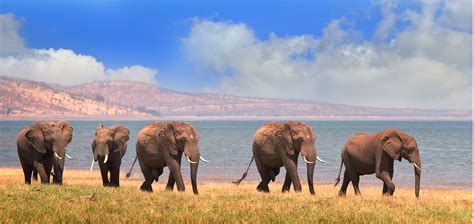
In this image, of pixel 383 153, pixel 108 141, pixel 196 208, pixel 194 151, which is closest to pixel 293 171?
pixel 383 153

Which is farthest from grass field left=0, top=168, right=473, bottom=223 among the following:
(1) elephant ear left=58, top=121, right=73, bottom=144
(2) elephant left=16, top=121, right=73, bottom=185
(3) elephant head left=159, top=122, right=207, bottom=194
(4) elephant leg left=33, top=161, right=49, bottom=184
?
(1) elephant ear left=58, top=121, right=73, bottom=144

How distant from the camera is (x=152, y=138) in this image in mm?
22828

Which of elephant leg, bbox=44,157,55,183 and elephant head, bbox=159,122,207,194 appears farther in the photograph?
elephant leg, bbox=44,157,55,183

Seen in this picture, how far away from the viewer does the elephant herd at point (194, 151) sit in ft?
71.2

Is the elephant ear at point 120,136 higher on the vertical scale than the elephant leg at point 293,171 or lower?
higher

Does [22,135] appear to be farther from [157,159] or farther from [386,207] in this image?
[386,207]

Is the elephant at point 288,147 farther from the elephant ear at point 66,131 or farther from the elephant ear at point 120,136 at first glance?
the elephant ear at point 66,131

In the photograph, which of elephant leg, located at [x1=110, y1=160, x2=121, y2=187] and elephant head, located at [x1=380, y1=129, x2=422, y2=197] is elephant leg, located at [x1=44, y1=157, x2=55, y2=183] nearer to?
elephant leg, located at [x1=110, y1=160, x2=121, y2=187]

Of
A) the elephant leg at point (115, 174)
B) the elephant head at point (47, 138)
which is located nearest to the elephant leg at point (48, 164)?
the elephant head at point (47, 138)

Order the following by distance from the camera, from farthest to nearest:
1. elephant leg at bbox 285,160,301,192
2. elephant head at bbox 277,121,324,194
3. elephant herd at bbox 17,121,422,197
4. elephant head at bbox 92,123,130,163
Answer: elephant head at bbox 92,123,130,163, elephant leg at bbox 285,160,301,192, elephant head at bbox 277,121,324,194, elephant herd at bbox 17,121,422,197

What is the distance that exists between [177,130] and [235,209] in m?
6.70

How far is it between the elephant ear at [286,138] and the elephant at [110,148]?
230 inches

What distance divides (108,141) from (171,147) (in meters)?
3.23

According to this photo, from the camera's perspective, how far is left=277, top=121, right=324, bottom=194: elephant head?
23156 millimetres
